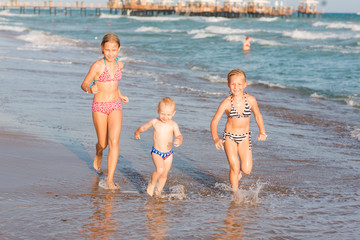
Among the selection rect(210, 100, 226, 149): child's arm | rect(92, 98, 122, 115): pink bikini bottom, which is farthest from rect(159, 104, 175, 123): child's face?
rect(92, 98, 122, 115): pink bikini bottom

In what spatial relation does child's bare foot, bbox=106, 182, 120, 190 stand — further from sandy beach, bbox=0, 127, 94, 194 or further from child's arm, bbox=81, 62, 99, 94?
child's arm, bbox=81, 62, 99, 94

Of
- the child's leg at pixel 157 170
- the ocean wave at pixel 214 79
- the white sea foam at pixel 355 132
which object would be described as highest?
the child's leg at pixel 157 170

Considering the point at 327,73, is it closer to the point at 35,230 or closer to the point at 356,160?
the point at 356,160

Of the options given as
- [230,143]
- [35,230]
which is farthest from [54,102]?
[35,230]

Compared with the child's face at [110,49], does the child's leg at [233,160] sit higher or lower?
lower

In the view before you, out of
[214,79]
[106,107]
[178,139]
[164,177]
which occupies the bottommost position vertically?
[214,79]

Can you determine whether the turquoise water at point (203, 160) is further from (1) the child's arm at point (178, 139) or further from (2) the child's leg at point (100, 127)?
(1) the child's arm at point (178, 139)

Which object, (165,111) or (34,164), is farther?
(34,164)

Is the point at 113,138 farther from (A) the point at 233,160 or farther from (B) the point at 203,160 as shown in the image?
(B) the point at 203,160

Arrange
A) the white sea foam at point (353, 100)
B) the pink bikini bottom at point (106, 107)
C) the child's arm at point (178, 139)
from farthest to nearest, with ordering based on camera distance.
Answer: the white sea foam at point (353, 100)
the pink bikini bottom at point (106, 107)
the child's arm at point (178, 139)

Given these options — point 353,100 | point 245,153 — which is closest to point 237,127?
point 245,153

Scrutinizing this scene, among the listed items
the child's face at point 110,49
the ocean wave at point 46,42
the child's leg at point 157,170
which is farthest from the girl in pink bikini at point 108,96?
the ocean wave at point 46,42

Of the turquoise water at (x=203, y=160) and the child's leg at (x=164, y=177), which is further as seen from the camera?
the child's leg at (x=164, y=177)

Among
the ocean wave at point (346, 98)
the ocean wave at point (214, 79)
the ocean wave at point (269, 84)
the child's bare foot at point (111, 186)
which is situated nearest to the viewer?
the child's bare foot at point (111, 186)
